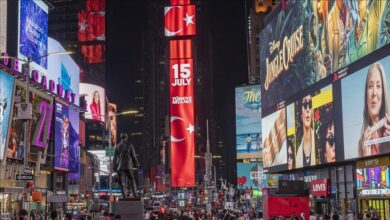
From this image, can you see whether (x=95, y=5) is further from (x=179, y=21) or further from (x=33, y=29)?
(x=33, y=29)

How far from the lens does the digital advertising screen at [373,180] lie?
1769 inches

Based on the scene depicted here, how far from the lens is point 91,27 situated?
174375 mm

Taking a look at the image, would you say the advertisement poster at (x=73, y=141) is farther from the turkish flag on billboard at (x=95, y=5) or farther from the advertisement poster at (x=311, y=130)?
the turkish flag on billboard at (x=95, y=5)

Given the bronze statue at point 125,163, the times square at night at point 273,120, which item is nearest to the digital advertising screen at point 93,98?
the times square at night at point 273,120

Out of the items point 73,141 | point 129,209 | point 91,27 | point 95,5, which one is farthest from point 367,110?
point 91,27

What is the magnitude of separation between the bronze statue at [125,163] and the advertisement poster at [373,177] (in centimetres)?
2357

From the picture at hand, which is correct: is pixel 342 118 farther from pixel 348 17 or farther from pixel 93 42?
pixel 93 42

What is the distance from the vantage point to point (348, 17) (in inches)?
1890

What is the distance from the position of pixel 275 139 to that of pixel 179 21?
3798 centimetres

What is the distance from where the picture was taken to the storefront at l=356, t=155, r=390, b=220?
4500 centimetres

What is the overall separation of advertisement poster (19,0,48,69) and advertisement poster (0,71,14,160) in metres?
10.7

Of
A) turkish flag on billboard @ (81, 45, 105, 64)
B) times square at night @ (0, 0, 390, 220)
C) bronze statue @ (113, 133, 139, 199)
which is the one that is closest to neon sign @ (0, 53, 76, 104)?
times square at night @ (0, 0, 390, 220)

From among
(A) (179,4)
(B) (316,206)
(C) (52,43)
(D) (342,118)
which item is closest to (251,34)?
(A) (179,4)

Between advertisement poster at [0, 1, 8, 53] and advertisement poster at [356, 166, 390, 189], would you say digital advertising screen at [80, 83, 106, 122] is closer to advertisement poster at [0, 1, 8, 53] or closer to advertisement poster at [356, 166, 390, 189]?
advertisement poster at [0, 1, 8, 53]
